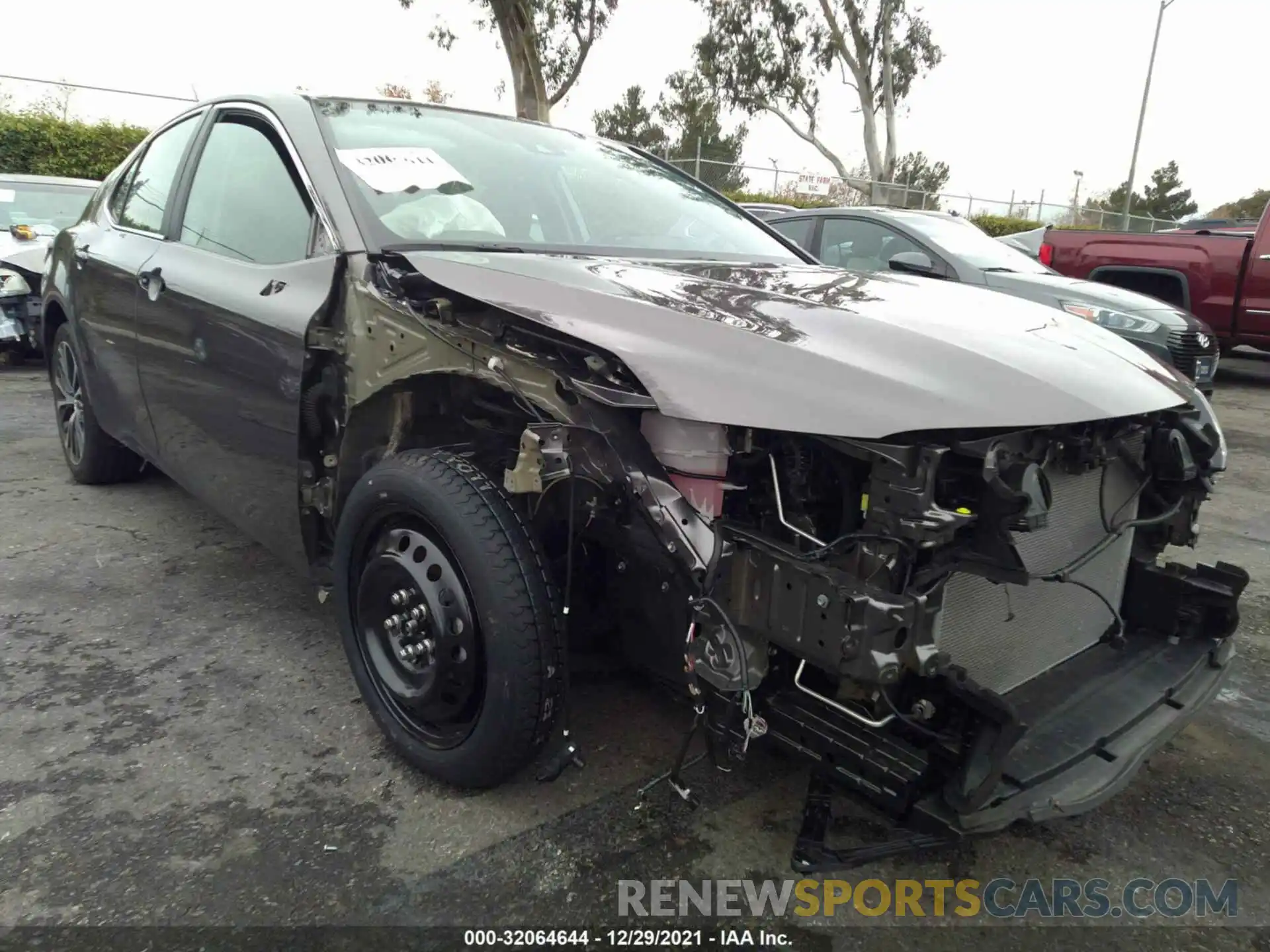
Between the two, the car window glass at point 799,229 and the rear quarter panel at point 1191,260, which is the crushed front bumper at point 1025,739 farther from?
the rear quarter panel at point 1191,260

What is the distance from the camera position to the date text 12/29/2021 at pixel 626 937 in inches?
71.7

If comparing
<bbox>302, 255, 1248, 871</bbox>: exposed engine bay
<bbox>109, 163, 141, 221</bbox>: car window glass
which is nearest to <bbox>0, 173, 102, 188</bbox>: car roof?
<bbox>109, 163, 141, 221</bbox>: car window glass

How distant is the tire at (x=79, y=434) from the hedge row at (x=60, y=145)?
11.0 metres

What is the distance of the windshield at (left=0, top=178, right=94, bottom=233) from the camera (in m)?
7.84

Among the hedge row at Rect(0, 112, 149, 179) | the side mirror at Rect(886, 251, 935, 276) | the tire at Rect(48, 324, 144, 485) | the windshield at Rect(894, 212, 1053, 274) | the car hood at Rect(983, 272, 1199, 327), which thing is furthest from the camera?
the hedge row at Rect(0, 112, 149, 179)

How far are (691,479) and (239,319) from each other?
161cm

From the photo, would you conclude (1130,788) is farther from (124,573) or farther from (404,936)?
(124,573)

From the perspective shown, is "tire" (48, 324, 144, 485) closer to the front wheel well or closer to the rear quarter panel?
the front wheel well

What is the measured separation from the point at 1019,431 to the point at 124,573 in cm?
330

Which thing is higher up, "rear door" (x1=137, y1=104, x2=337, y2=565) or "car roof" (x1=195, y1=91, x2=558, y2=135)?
"car roof" (x1=195, y1=91, x2=558, y2=135)

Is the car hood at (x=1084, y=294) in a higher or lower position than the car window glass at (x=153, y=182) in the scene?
lower

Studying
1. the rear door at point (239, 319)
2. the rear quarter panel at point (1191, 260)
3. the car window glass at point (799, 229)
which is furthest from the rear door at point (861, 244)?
the rear door at point (239, 319)

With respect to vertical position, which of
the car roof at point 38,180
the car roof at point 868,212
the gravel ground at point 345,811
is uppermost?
the car roof at point 868,212

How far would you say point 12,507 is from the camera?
4.24 meters
